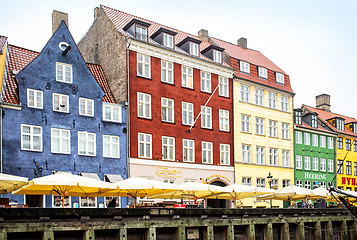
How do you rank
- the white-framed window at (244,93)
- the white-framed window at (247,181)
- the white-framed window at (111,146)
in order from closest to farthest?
the white-framed window at (111,146)
the white-framed window at (247,181)
the white-framed window at (244,93)

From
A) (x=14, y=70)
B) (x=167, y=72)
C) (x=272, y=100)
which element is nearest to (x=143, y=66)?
(x=167, y=72)

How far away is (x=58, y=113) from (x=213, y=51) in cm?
1565

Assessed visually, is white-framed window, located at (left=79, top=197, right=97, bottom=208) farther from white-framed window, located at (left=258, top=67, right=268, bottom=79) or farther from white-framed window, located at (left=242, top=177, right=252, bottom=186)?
white-framed window, located at (left=258, top=67, right=268, bottom=79)

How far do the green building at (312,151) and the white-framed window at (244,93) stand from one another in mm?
7679

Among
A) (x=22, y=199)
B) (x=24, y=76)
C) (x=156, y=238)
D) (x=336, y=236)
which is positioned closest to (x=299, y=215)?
(x=336, y=236)

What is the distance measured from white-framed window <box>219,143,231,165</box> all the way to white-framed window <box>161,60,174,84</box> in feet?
23.6

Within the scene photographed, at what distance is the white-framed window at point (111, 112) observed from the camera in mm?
30452

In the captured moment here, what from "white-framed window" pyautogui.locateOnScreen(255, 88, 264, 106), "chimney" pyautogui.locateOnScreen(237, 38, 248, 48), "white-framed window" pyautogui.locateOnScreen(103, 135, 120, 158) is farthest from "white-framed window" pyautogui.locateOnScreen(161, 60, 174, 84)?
"chimney" pyautogui.locateOnScreen(237, 38, 248, 48)

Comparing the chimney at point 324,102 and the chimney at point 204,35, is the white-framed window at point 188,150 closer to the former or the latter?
the chimney at point 204,35

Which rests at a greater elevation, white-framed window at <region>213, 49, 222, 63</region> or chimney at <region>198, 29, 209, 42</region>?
chimney at <region>198, 29, 209, 42</region>

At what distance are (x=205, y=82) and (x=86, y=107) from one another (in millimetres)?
11332

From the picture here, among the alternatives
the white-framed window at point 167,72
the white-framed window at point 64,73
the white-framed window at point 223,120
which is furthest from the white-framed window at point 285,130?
the white-framed window at point 64,73

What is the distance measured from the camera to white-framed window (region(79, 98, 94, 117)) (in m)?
29.3

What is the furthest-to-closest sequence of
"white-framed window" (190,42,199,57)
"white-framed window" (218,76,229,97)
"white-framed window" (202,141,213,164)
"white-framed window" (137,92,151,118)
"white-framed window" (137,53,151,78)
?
"white-framed window" (218,76,229,97) → "white-framed window" (190,42,199,57) → "white-framed window" (202,141,213,164) → "white-framed window" (137,53,151,78) → "white-framed window" (137,92,151,118)
